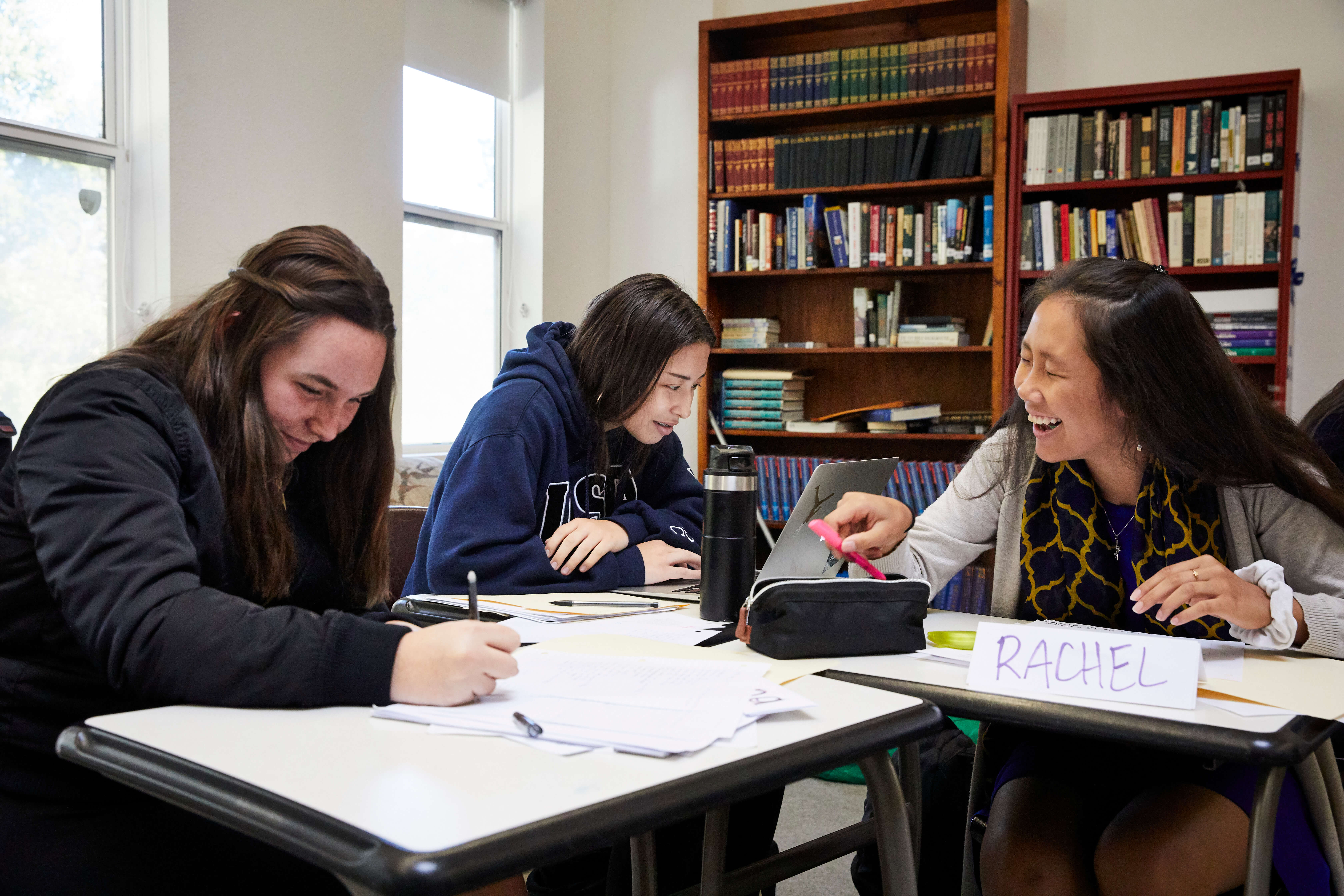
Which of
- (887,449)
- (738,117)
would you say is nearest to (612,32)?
(738,117)

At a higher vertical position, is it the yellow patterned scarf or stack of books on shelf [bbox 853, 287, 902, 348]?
stack of books on shelf [bbox 853, 287, 902, 348]

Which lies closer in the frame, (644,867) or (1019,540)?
(644,867)

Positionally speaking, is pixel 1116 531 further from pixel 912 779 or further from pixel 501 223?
pixel 501 223

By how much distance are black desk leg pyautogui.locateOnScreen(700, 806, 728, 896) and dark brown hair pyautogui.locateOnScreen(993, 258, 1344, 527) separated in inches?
31.5

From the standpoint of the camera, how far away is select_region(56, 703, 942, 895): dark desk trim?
2.11 feet

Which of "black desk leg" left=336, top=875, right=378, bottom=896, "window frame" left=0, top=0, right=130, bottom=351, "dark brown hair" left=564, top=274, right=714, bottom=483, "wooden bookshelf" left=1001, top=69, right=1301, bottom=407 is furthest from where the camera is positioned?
"wooden bookshelf" left=1001, top=69, right=1301, bottom=407

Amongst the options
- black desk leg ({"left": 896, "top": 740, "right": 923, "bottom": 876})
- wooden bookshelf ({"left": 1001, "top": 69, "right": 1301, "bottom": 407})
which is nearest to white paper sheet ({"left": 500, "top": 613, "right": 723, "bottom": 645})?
black desk leg ({"left": 896, "top": 740, "right": 923, "bottom": 876})

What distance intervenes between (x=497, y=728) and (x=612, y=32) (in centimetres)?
411

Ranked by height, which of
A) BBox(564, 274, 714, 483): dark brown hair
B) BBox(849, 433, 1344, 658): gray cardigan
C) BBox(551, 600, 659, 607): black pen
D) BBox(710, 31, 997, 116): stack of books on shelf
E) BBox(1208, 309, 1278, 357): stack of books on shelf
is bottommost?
BBox(551, 600, 659, 607): black pen

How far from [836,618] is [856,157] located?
9.58 feet

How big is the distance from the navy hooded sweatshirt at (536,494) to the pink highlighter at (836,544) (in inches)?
13.1

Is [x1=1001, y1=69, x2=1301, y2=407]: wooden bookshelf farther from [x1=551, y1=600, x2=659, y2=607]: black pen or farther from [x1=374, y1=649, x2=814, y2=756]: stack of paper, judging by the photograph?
[x1=374, y1=649, x2=814, y2=756]: stack of paper

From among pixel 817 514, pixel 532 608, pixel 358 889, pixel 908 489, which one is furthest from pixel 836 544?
pixel 908 489

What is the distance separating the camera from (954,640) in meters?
1.35
